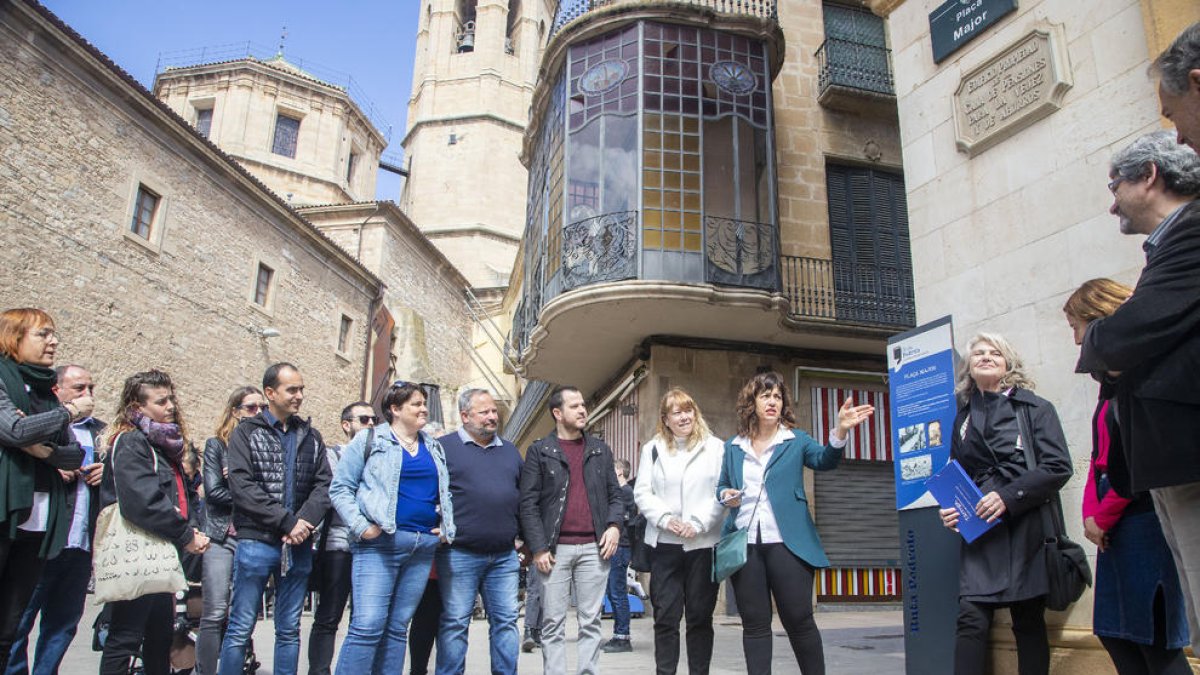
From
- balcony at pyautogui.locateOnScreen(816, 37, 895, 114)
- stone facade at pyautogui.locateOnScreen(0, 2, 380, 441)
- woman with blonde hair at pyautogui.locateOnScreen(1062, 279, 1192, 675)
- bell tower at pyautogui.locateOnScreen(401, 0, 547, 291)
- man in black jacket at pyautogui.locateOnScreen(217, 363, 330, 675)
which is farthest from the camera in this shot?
bell tower at pyautogui.locateOnScreen(401, 0, 547, 291)

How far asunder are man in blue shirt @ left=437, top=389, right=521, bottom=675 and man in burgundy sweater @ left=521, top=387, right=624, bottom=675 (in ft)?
0.48

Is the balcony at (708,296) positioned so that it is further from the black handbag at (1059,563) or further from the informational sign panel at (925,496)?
the black handbag at (1059,563)

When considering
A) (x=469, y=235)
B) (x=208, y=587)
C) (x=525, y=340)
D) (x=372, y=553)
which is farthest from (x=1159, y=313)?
(x=469, y=235)

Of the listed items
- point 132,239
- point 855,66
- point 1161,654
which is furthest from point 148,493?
point 132,239

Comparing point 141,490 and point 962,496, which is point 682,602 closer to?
point 962,496

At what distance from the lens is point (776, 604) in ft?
13.5

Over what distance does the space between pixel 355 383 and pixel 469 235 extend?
1457 centimetres

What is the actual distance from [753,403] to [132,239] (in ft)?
54.8

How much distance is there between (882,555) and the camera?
39.6 ft

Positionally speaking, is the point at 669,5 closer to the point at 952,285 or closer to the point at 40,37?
the point at 952,285

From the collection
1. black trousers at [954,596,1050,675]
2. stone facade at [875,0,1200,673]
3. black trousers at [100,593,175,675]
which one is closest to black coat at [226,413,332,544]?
black trousers at [100,593,175,675]

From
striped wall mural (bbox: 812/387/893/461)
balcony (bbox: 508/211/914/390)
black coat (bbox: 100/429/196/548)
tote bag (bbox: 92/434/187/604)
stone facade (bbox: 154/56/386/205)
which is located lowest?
tote bag (bbox: 92/434/187/604)

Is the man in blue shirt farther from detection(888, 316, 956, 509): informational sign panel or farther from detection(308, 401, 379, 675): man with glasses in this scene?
detection(888, 316, 956, 509): informational sign panel

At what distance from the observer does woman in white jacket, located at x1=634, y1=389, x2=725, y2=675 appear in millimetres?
4551
